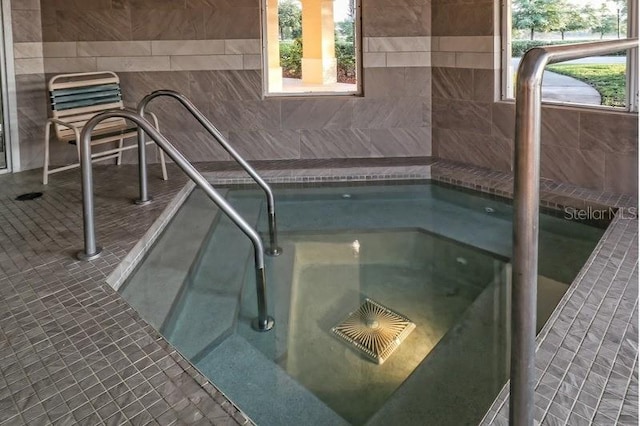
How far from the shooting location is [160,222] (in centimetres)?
366

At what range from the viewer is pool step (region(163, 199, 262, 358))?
2.58 metres

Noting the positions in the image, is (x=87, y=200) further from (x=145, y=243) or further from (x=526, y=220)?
(x=526, y=220)

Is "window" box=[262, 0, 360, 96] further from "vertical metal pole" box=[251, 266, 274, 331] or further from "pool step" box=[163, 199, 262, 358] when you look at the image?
"vertical metal pole" box=[251, 266, 274, 331]

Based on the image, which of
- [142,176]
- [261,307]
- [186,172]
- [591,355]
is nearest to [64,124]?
[142,176]

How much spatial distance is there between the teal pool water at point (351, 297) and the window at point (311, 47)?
149cm

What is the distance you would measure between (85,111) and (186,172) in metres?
2.53

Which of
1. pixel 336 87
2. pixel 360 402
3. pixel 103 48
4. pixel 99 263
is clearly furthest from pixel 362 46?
pixel 360 402

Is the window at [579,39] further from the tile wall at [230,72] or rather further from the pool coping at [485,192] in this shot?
the tile wall at [230,72]

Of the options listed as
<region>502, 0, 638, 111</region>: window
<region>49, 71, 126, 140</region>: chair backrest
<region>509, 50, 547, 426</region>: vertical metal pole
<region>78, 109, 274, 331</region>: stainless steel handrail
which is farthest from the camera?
<region>49, 71, 126, 140</region>: chair backrest

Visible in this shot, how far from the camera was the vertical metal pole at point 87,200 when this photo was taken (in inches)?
111

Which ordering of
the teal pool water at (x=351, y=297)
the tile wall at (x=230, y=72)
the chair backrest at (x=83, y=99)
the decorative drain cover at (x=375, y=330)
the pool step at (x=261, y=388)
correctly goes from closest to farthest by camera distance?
the pool step at (x=261, y=388)
the teal pool water at (x=351, y=297)
the decorative drain cover at (x=375, y=330)
the chair backrest at (x=83, y=99)
the tile wall at (x=230, y=72)

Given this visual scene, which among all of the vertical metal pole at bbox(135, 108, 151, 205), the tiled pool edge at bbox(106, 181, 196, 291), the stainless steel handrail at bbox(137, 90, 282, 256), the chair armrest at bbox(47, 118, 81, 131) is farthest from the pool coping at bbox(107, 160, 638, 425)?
the chair armrest at bbox(47, 118, 81, 131)

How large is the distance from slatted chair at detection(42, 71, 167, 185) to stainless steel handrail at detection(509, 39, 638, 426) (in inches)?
144

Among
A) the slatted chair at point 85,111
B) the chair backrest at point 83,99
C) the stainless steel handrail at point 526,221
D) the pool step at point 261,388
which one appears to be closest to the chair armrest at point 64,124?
the slatted chair at point 85,111
